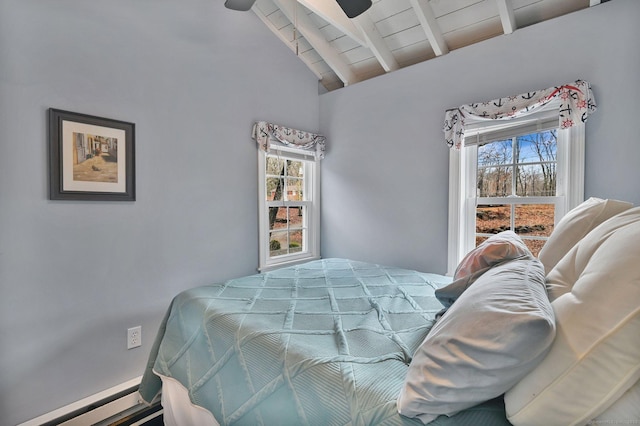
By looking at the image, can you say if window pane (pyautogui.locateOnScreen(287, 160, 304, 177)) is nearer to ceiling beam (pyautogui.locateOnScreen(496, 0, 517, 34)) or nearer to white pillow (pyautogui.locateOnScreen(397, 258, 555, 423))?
ceiling beam (pyautogui.locateOnScreen(496, 0, 517, 34))

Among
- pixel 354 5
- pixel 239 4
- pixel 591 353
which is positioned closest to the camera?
pixel 591 353

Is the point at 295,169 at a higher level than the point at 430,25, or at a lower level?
lower

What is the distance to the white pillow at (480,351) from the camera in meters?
0.67

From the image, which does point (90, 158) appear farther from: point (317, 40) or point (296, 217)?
point (317, 40)

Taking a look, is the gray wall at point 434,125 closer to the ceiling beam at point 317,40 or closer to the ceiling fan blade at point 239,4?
the ceiling beam at point 317,40

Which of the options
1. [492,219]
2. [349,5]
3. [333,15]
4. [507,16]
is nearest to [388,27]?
[333,15]

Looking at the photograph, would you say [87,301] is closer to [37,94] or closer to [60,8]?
[37,94]

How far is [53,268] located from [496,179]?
310 centimetres

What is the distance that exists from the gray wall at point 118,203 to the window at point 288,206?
0.48 feet

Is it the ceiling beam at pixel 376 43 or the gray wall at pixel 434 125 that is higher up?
the ceiling beam at pixel 376 43

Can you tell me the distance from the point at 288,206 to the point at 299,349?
2.15 m

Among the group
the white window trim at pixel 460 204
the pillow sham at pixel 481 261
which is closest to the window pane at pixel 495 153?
the white window trim at pixel 460 204

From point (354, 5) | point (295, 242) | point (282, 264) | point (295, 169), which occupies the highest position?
point (354, 5)

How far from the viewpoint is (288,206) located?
318cm
